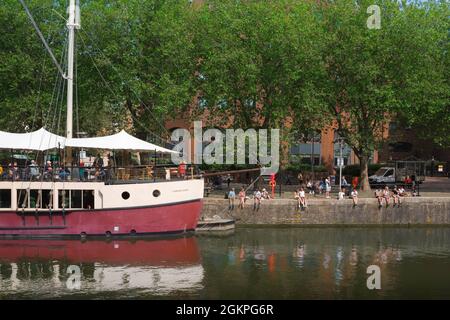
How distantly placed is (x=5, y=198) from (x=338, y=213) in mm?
21243

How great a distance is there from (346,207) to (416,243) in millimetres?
7287

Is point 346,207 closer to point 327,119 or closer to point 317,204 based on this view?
point 317,204

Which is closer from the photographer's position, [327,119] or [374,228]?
[374,228]

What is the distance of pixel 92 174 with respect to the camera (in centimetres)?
3709

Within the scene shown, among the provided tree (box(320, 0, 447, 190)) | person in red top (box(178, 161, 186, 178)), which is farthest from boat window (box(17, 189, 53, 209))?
tree (box(320, 0, 447, 190))

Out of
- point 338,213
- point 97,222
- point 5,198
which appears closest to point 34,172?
point 5,198

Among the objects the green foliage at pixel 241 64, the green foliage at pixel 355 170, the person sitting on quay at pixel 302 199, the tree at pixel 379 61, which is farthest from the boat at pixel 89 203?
the green foliage at pixel 355 170

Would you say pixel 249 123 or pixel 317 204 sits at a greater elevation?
pixel 249 123

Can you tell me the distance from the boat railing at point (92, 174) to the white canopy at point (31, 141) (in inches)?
47.8

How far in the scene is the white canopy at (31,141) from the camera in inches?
1432

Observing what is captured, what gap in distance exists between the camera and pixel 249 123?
1912 inches

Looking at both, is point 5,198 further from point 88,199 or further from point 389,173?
point 389,173

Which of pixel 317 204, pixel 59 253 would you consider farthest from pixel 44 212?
pixel 317 204

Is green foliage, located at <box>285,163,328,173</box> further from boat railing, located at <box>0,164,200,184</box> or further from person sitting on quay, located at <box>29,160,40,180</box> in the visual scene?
A: person sitting on quay, located at <box>29,160,40,180</box>
